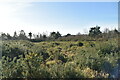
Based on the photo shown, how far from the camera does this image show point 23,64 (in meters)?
4.22

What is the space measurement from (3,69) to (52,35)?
26.0m

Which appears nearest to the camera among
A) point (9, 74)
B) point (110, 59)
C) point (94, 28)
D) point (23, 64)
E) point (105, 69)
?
point (9, 74)

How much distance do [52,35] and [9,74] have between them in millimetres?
26065

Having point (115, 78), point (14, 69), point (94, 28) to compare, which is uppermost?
point (94, 28)

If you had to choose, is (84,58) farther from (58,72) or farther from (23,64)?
(23,64)

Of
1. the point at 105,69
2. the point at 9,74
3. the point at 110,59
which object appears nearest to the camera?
the point at 9,74

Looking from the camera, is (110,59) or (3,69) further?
(110,59)

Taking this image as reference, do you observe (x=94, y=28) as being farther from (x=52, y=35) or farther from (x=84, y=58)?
(x=84, y=58)

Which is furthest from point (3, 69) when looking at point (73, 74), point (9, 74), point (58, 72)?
point (73, 74)

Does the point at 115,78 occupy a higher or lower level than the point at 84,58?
lower

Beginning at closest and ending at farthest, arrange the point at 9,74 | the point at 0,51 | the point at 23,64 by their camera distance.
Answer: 1. the point at 9,74
2. the point at 23,64
3. the point at 0,51

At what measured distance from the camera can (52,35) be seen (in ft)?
98.3

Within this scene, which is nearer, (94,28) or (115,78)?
(115,78)

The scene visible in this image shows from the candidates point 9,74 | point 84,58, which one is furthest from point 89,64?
point 9,74
